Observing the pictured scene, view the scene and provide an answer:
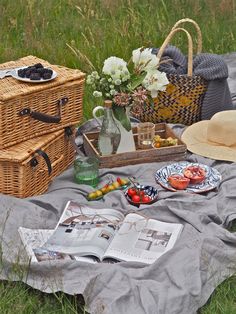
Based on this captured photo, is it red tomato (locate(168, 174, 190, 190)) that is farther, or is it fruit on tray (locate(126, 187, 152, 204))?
red tomato (locate(168, 174, 190, 190))

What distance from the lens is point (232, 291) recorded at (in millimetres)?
3463

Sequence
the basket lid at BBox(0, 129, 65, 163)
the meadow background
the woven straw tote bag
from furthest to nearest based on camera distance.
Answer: the meadow background < the woven straw tote bag < the basket lid at BBox(0, 129, 65, 163)

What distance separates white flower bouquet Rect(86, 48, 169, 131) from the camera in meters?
4.43

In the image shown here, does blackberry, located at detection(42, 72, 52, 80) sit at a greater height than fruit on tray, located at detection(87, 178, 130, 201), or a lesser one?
greater

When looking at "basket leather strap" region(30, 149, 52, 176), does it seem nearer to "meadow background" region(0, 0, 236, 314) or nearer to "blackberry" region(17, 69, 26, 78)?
"blackberry" region(17, 69, 26, 78)

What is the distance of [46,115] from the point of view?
174 inches

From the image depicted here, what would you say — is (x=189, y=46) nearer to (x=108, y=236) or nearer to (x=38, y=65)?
(x=38, y=65)

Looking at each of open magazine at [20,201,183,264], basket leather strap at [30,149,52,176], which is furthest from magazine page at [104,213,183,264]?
basket leather strap at [30,149,52,176]

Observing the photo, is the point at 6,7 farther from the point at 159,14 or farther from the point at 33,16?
the point at 159,14

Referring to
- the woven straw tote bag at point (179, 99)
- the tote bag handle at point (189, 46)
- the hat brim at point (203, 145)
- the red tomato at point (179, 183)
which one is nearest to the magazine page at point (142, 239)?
the red tomato at point (179, 183)

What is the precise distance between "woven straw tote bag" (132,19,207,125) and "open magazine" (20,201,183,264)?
47.4 inches

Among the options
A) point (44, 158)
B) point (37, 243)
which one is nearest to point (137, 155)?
point (44, 158)

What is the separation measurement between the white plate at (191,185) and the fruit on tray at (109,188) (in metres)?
0.21

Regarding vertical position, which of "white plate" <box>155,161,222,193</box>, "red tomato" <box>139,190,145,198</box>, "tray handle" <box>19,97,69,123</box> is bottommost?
"white plate" <box>155,161,222,193</box>
